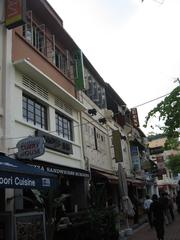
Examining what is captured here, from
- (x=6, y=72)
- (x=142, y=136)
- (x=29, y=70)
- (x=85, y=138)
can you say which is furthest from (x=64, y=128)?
(x=142, y=136)

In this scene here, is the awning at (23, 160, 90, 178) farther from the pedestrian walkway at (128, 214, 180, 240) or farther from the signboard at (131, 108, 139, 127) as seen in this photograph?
the signboard at (131, 108, 139, 127)

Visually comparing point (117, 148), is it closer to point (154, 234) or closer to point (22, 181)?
point (154, 234)

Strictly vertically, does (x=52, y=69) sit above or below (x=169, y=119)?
above

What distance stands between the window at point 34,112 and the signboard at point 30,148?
8.27 feet

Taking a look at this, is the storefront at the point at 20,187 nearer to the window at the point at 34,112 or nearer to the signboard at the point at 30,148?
the signboard at the point at 30,148

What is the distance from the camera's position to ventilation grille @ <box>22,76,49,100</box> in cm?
1349

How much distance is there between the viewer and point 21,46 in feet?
45.0

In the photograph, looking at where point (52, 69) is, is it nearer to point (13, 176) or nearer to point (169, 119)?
point (169, 119)

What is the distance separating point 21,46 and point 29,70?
1109mm

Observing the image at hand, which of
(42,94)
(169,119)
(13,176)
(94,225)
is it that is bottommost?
(94,225)

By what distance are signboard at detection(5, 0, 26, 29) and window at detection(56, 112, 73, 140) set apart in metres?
5.14

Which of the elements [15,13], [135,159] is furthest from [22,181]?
[135,159]

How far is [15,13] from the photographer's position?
12.4 meters

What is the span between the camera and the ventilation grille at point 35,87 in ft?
44.3
